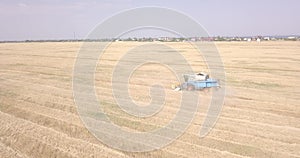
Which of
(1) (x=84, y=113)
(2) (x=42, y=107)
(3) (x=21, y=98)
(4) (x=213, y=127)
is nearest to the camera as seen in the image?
(4) (x=213, y=127)

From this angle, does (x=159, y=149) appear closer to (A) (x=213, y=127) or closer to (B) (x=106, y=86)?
(A) (x=213, y=127)

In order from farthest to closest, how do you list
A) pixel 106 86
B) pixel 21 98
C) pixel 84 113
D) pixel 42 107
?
pixel 106 86 → pixel 21 98 → pixel 42 107 → pixel 84 113

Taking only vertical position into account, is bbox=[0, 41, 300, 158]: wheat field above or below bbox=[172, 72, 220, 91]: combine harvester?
below

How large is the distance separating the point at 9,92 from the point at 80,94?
3.41m

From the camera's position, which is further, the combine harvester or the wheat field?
the combine harvester

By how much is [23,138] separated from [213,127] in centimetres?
544

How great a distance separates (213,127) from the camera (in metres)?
11.1

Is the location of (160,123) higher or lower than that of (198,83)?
lower

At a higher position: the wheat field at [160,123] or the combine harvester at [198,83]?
the combine harvester at [198,83]

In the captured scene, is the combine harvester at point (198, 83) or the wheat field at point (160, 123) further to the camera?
the combine harvester at point (198, 83)

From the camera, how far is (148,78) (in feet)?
72.4

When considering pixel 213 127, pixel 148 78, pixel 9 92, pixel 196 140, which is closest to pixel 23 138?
pixel 196 140

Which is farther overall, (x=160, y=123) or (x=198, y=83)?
(x=198, y=83)

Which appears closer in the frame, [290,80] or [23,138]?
[23,138]
